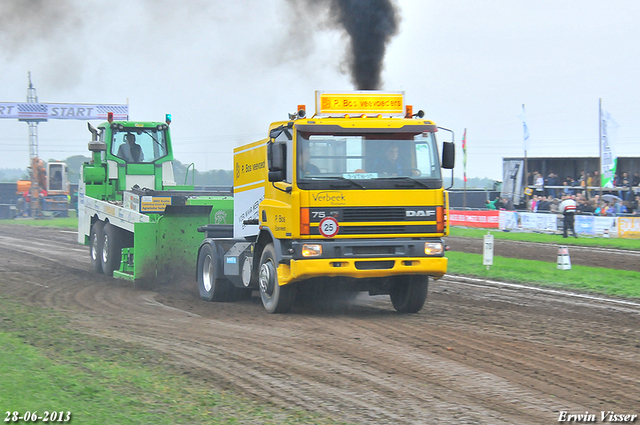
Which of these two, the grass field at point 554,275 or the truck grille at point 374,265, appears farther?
the grass field at point 554,275

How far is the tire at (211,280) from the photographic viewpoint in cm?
1174

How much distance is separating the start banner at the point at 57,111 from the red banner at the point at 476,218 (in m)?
26.0

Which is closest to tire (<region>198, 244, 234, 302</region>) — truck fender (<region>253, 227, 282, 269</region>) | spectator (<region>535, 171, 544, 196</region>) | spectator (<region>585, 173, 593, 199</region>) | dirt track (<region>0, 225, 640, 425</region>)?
dirt track (<region>0, 225, 640, 425</region>)

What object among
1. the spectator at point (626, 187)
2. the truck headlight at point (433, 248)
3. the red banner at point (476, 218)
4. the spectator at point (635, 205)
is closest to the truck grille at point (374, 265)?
the truck headlight at point (433, 248)

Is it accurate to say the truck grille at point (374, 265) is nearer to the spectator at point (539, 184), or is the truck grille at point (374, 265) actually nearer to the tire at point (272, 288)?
the tire at point (272, 288)

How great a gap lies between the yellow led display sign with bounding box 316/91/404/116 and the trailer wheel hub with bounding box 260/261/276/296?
91.4 inches

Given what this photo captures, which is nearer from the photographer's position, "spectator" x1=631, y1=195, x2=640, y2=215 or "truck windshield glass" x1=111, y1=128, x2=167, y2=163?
"truck windshield glass" x1=111, y1=128, x2=167, y2=163

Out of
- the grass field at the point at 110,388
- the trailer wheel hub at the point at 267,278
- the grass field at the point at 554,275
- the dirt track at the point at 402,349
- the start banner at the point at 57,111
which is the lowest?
the grass field at the point at 554,275

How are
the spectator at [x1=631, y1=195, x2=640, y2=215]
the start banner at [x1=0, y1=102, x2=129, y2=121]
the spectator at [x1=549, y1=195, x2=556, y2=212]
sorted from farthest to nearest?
the start banner at [x1=0, y1=102, x2=129, y2=121] < the spectator at [x1=549, y1=195, x2=556, y2=212] < the spectator at [x1=631, y1=195, x2=640, y2=215]

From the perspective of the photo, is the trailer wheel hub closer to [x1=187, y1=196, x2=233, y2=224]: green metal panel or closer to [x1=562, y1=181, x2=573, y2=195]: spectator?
[x1=187, y1=196, x2=233, y2=224]: green metal panel

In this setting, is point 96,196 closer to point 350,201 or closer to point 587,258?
point 350,201

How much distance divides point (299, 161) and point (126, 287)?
6.07 meters

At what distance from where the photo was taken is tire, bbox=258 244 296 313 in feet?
32.6

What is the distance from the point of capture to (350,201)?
30.2 feet
